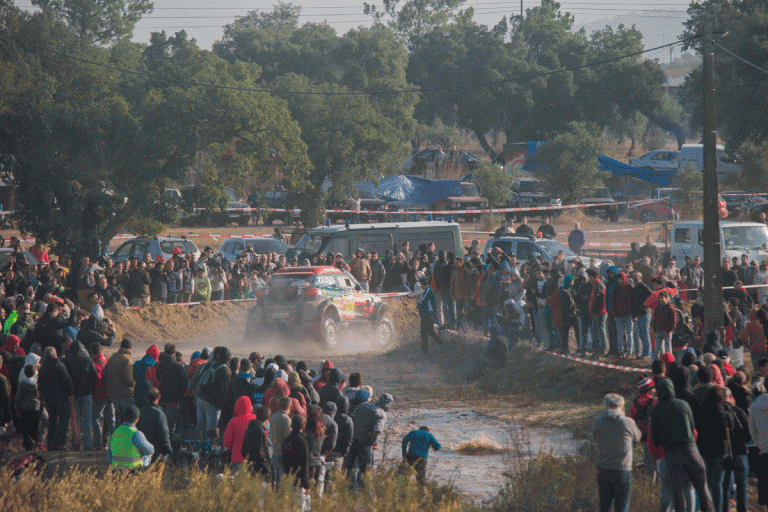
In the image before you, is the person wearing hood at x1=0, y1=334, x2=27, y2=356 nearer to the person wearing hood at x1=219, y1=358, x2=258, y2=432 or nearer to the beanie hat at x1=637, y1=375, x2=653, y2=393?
the person wearing hood at x1=219, y1=358, x2=258, y2=432

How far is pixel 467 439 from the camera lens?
493 inches

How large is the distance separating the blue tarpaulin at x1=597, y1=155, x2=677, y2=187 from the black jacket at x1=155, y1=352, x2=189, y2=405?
44.1 m

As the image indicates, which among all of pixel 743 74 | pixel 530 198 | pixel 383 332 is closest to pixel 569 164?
pixel 530 198

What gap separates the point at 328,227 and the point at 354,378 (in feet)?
49.0

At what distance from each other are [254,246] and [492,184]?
2200 centimetres

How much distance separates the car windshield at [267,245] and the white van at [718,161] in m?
24.2

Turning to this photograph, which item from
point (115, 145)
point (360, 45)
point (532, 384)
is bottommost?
point (532, 384)

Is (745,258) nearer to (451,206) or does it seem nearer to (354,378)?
(354,378)

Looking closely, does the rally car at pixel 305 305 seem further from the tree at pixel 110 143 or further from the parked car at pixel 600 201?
the parked car at pixel 600 201

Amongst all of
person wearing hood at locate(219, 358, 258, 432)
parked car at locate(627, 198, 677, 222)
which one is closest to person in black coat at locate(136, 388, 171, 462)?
person wearing hood at locate(219, 358, 258, 432)

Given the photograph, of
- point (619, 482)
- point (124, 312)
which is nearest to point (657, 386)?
point (619, 482)

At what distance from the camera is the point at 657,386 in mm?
8102

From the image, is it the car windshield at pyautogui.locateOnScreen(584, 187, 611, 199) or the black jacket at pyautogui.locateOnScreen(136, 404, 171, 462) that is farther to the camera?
the car windshield at pyautogui.locateOnScreen(584, 187, 611, 199)

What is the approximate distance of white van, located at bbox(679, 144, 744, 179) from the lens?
145 feet
